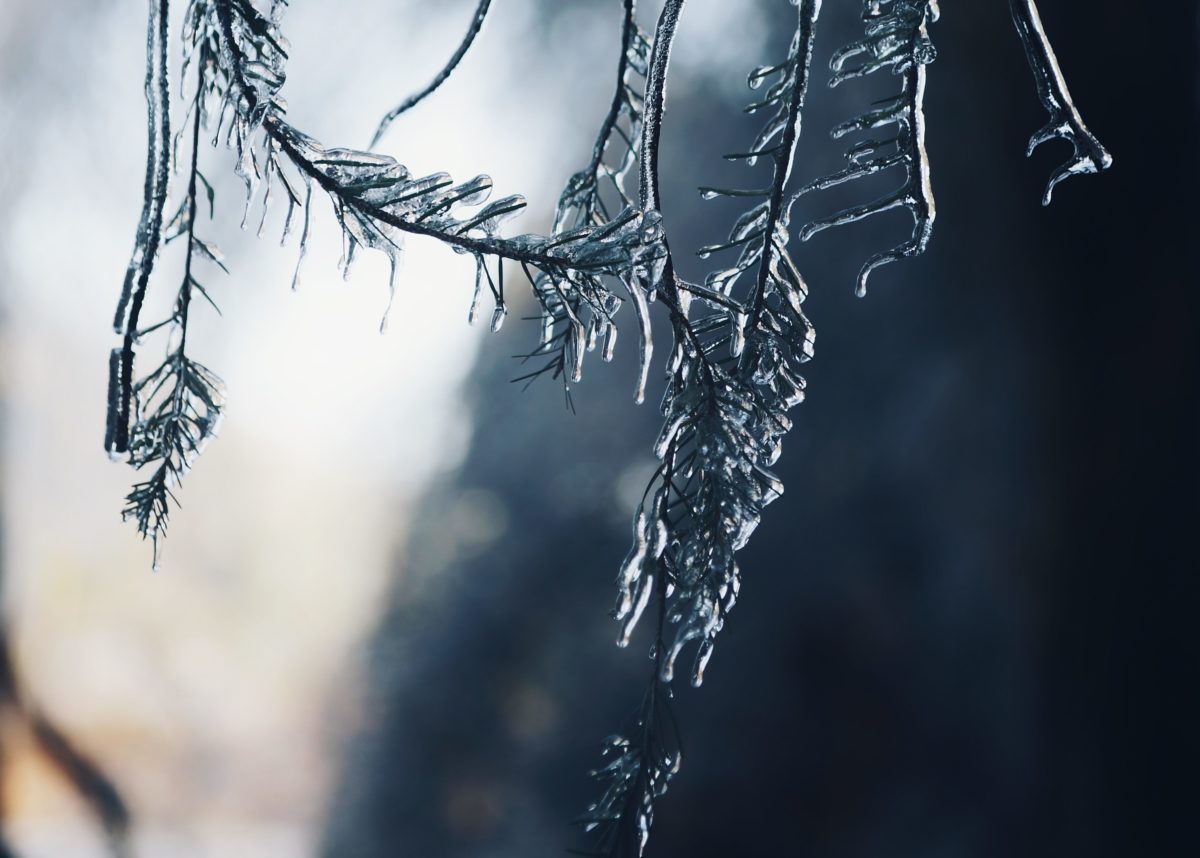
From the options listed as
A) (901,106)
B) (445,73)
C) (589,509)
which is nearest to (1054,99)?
(901,106)

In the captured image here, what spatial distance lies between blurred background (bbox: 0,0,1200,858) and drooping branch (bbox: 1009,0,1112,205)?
907mm

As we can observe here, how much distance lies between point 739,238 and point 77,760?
1.51m

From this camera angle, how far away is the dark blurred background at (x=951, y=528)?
111 centimetres

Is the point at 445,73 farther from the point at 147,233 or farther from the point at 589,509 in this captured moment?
the point at 589,509

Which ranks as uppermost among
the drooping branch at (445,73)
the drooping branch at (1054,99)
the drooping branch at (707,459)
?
the drooping branch at (445,73)

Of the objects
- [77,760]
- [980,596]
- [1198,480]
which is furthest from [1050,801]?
[77,760]

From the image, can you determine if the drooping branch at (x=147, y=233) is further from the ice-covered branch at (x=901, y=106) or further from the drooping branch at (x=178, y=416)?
the ice-covered branch at (x=901, y=106)

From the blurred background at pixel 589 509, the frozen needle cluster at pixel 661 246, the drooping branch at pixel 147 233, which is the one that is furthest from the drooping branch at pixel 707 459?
the blurred background at pixel 589 509

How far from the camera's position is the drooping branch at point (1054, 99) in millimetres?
210

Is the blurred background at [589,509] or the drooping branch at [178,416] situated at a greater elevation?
the blurred background at [589,509]

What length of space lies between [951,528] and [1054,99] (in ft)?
3.46

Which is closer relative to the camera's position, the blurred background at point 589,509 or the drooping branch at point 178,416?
the drooping branch at point 178,416

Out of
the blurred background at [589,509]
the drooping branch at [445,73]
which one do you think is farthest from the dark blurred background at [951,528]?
the drooping branch at [445,73]

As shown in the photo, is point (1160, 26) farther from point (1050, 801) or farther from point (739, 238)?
point (739, 238)
